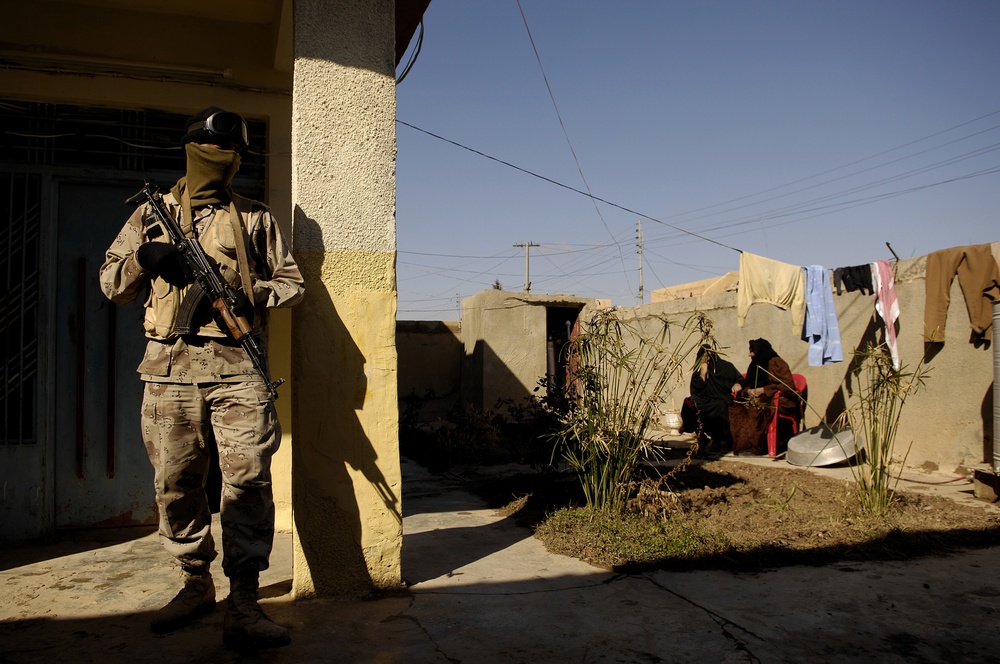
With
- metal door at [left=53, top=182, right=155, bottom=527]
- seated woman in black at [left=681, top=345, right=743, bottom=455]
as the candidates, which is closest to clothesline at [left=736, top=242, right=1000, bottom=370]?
seated woman in black at [left=681, top=345, right=743, bottom=455]

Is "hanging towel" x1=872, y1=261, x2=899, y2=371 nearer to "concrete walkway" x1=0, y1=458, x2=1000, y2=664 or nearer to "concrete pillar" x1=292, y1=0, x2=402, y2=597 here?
"concrete walkway" x1=0, y1=458, x2=1000, y2=664

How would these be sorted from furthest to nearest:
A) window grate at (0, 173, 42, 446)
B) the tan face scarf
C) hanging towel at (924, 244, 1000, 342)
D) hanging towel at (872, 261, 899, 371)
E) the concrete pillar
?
hanging towel at (872, 261, 899, 371)
hanging towel at (924, 244, 1000, 342)
window grate at (0, 173, 42, 446)
the concrete pillar
the tan face scarf

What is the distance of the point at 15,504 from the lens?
3.71m

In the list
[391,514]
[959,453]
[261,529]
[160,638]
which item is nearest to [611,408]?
[391,514]

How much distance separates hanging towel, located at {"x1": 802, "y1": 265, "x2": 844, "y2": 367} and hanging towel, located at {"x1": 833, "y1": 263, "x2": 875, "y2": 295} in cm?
18

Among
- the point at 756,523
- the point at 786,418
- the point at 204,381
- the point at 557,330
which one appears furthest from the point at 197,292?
the point at 557,330

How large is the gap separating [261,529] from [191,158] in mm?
1372

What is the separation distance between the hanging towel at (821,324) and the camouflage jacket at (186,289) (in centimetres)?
649

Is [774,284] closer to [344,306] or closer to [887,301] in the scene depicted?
[887,301]

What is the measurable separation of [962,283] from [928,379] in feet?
3.14

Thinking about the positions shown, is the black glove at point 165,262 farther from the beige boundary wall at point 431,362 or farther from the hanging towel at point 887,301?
the beige boundary wall at point 431,362

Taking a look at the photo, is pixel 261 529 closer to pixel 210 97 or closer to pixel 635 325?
pixel 210 97

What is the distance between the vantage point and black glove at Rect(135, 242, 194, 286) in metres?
2.42

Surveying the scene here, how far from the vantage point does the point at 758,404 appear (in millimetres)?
7684
